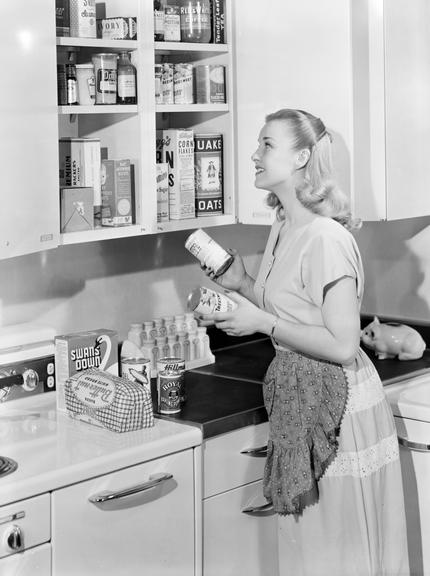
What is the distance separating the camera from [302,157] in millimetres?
2496

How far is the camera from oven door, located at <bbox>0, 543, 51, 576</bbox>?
2.05 metres

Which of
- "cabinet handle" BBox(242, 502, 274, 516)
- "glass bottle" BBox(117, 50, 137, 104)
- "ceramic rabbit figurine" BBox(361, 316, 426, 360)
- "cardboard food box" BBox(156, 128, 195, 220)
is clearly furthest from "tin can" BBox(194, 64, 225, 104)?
"cabinet handle" BBox(242, 502, 274, 516)

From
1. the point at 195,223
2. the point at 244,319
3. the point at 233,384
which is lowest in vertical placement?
the point at 233,384

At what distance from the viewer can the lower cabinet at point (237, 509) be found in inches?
99.5

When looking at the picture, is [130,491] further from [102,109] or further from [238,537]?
[102,109]

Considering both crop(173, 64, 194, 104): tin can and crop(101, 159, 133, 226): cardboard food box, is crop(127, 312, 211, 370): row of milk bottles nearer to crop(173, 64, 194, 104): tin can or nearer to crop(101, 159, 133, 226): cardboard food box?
crop(101, 159, 133, 226): cardboard food box

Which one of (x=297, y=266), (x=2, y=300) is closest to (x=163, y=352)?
(x=2, y=300)

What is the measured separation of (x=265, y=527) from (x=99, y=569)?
58 centimetres

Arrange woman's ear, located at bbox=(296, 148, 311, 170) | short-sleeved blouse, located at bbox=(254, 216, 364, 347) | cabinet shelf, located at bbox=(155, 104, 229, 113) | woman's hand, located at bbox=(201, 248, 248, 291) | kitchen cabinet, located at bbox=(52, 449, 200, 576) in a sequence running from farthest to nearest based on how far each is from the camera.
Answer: cabinet shelf, located at bbox=(155, 104, 229, 113), woman's hand, located at bbox=(201, 248, 248, 291), woman's ear, located at bbox=(296, 148, 311, 170), short-sleeved blouse, located at bbox=(254, 216, 364, 347), kitchen cabinet, located at bbox=(52, 449, 200, 576)

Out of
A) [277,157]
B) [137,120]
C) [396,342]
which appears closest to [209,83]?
[137,120]

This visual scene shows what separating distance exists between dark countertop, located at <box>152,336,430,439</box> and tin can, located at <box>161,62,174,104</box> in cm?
79

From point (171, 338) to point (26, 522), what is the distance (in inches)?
41.8

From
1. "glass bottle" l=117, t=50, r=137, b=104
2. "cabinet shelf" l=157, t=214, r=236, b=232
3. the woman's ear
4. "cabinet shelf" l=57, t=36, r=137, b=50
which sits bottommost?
"cabinet shelf" l=157, t=214, r=236, b=232

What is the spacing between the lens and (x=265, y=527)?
2.68m
